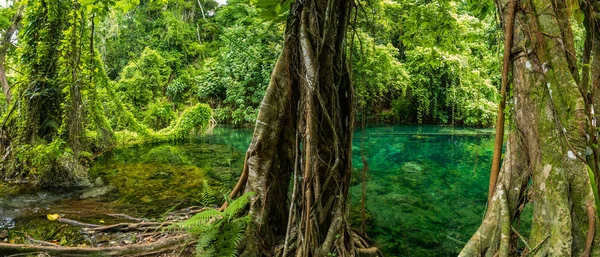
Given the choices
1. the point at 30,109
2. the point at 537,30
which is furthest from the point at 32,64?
the point at 537,30

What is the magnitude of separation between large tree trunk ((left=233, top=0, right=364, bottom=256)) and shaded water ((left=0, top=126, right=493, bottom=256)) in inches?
28.9

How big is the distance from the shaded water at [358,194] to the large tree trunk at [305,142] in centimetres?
73

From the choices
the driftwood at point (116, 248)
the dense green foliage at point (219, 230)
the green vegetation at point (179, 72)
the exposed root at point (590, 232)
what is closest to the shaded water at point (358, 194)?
the driftwood at point (116, 248)

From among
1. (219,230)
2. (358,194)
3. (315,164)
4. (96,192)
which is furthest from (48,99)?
(358,194)

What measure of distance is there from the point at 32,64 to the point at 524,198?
23.6 feet

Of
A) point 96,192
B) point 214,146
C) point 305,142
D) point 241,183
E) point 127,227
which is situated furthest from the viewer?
point 214,146

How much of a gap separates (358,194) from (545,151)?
4.20 meters

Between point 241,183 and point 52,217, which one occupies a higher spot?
point 241,183

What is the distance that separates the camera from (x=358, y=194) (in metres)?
5.75

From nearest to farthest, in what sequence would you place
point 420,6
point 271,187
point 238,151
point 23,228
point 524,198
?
1. point 524,198
2. point 271,187
3. point 23,228
4. point 420,6
5. point 238,151

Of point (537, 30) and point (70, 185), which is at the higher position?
point (537, 30)

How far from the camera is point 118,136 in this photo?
36.3 feet

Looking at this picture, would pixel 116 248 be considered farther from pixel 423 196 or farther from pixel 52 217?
pixel 423 196

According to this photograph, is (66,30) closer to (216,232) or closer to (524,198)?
(216,232)
